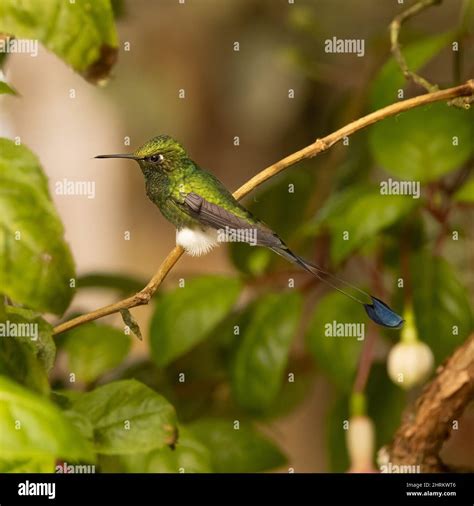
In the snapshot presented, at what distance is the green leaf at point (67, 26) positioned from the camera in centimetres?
34

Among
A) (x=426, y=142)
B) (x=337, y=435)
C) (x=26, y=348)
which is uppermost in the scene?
(x=426, y=142)

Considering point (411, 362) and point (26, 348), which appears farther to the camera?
point (411, 362)

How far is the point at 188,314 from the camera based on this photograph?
1.78 feet

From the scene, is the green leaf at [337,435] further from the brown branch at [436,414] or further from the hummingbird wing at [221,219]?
the hummingbird wing at [221,219]

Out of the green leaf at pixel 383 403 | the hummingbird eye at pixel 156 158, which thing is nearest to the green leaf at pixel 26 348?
the hummingbird eye at pixel 156 158

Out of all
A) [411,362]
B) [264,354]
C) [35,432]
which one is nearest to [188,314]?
[264,354]

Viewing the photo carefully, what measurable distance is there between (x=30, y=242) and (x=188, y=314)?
24 centimetres

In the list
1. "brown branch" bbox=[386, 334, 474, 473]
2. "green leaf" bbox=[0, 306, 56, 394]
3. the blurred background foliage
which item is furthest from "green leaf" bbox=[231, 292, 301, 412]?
"green leaf" bbox=[0, 306, 56, 394]

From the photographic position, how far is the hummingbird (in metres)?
Answer: 0.39

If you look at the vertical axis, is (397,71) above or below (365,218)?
above

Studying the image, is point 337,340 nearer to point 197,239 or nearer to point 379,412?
point 379,412

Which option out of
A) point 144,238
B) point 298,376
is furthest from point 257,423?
point 144,238

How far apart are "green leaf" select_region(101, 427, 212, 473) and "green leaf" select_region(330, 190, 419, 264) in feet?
0.56
